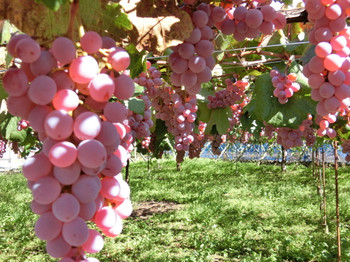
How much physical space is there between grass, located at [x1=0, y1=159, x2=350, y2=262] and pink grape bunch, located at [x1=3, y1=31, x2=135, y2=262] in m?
4.70

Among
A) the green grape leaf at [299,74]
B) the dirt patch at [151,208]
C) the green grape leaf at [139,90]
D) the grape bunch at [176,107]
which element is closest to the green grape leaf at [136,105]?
the green grape leaf at [139,90]

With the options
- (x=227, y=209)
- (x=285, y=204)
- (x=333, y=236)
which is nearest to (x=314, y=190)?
(x=285, y=204)

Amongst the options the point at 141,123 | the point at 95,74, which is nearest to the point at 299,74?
the point at 141,123

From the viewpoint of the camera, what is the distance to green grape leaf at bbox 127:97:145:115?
1.99 metres

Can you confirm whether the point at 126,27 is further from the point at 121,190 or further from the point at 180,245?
the point at 180,245

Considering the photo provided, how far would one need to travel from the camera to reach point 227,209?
771 cm

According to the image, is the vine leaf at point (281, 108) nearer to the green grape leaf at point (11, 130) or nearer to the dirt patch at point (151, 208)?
the green grape leaf at point (11, 130)

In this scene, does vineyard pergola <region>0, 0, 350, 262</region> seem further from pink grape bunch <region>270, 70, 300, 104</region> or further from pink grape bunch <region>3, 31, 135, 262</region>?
pink grape bunch <region>270, 70, 300, 104</region>

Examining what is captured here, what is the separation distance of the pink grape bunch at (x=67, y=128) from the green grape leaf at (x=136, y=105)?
55.4 inches

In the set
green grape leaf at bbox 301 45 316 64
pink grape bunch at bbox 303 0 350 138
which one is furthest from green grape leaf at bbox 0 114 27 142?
pink grape bunch at bbox 303 0 350 138

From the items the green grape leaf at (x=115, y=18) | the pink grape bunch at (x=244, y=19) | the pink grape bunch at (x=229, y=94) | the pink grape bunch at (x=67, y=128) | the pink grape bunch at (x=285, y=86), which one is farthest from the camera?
the pink grape bunch at (x=229, y=94)

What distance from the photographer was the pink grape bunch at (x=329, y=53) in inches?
34.0

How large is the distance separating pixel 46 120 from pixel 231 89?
8.20 ft

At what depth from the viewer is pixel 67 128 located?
1.69 feet
